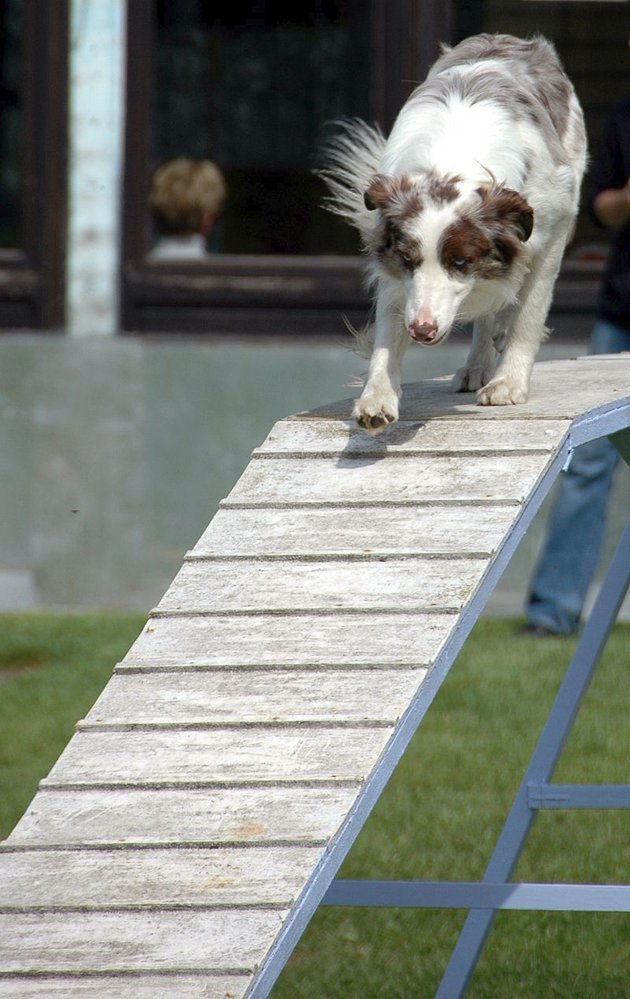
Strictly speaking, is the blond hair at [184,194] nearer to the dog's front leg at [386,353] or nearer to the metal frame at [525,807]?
the dog's front leg at [386,353]

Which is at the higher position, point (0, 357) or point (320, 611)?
point (320, 611)

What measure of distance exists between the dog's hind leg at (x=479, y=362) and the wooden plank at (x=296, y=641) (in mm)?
1618

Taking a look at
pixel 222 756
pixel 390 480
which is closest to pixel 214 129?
pixel 390 480

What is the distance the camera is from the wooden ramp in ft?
7.92

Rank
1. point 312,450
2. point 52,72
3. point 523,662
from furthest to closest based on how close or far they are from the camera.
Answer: point 52,72 → point 523,662 → point 312,450

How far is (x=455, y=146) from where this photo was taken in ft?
12.8

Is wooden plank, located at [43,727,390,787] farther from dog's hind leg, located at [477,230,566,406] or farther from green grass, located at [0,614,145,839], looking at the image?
green grass, located at [0,614,145,839]

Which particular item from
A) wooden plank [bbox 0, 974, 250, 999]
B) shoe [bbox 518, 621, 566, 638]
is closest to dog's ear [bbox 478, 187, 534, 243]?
wooden plank [bbox 0, 974, 250, 999]

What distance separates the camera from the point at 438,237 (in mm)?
3693

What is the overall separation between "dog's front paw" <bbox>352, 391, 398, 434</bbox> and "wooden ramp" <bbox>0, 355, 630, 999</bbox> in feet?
0.13

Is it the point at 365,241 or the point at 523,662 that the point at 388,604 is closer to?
the point at 365,241

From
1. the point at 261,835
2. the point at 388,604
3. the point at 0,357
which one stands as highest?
the point at 388,604

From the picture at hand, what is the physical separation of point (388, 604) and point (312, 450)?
70 cm

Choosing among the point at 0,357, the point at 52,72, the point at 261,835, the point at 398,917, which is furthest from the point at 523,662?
the point at 261,835
